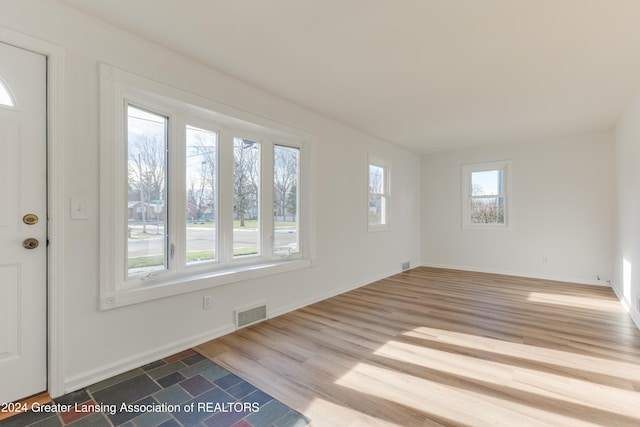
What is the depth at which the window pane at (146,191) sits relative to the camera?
2461mm

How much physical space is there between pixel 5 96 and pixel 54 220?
2.51 feet

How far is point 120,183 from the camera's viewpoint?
7.50 ft

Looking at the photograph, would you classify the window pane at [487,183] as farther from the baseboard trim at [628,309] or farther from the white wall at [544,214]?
the baseboard trim at [628,309]

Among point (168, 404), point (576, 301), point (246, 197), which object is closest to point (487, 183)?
point (576, 301)

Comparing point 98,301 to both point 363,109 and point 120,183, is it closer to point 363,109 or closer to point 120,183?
point 120,183

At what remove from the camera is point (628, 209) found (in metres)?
3.74

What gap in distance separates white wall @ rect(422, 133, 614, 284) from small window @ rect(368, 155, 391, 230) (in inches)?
62.5

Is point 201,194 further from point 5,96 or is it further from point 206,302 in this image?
point 5,96

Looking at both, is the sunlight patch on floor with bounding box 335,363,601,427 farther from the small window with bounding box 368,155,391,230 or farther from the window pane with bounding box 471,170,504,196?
the window pane with bounding box 471,170,504,196

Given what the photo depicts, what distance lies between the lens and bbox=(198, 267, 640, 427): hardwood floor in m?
1.83

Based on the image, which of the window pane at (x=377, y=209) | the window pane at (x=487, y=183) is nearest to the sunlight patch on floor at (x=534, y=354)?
the window pane at (x=377, y=209)

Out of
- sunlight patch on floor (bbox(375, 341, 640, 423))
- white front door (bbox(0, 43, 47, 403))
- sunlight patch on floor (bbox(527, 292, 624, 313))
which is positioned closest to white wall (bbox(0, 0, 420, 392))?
white front door (bbox(0, 43, 47, 403))

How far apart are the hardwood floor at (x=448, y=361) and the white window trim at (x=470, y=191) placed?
210 centimetres

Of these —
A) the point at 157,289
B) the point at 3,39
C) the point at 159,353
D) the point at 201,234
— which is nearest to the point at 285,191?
the point at 201,234
